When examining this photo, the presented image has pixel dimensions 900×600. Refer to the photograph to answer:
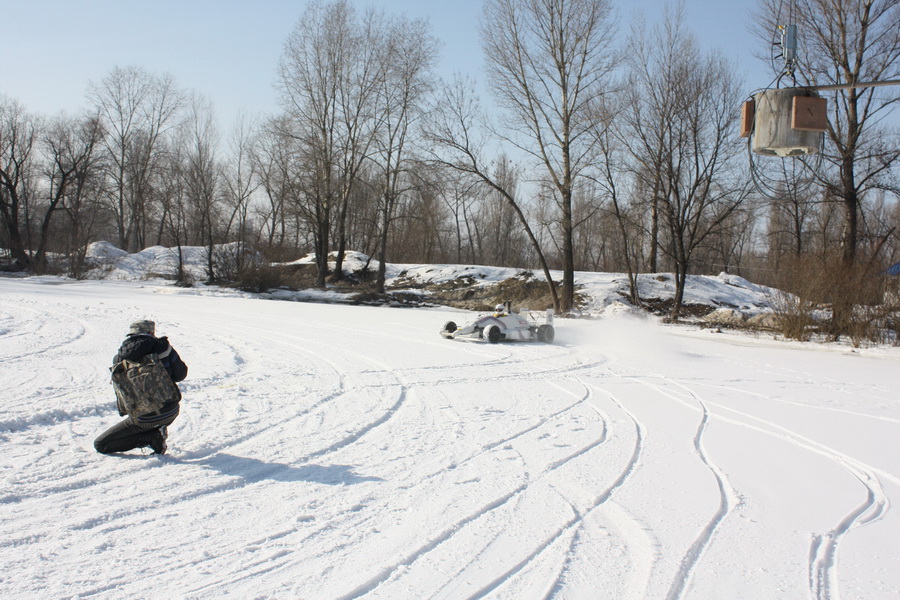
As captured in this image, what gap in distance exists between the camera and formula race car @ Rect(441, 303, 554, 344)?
1535 centimetres

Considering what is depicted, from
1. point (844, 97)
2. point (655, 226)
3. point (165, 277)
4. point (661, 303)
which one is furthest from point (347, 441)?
point (165, 277)

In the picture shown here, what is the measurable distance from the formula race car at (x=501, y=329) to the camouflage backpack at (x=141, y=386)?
10250mm

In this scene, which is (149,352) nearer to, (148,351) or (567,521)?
(148,351)

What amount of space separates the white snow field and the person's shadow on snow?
3 centimetres

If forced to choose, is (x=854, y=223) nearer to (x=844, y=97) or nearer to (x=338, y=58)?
(x=844, y=97)

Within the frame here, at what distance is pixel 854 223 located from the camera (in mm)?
19016

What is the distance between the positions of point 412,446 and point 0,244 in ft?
167

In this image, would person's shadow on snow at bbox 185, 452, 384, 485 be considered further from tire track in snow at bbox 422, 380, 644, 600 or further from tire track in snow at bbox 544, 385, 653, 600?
tire track in snow at bbox 544, 385, 653, 600

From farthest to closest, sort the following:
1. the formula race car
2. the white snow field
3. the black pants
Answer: the formula race car
the black pants
the white snow field

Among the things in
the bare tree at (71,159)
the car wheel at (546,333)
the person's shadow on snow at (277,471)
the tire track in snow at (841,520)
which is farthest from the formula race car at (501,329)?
the bare tree at (71,159)

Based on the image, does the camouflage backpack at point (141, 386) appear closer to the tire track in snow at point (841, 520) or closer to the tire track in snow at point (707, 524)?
the tire track in snow at point (707, 524)

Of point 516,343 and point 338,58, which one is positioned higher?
point 338,58

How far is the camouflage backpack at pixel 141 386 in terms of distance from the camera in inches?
215

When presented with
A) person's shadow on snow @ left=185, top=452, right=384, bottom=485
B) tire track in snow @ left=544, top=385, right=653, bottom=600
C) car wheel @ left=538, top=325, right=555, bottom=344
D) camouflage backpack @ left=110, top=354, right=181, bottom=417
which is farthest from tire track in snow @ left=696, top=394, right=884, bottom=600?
car wheel @ left=538, top=325, right=555, bottom=344
